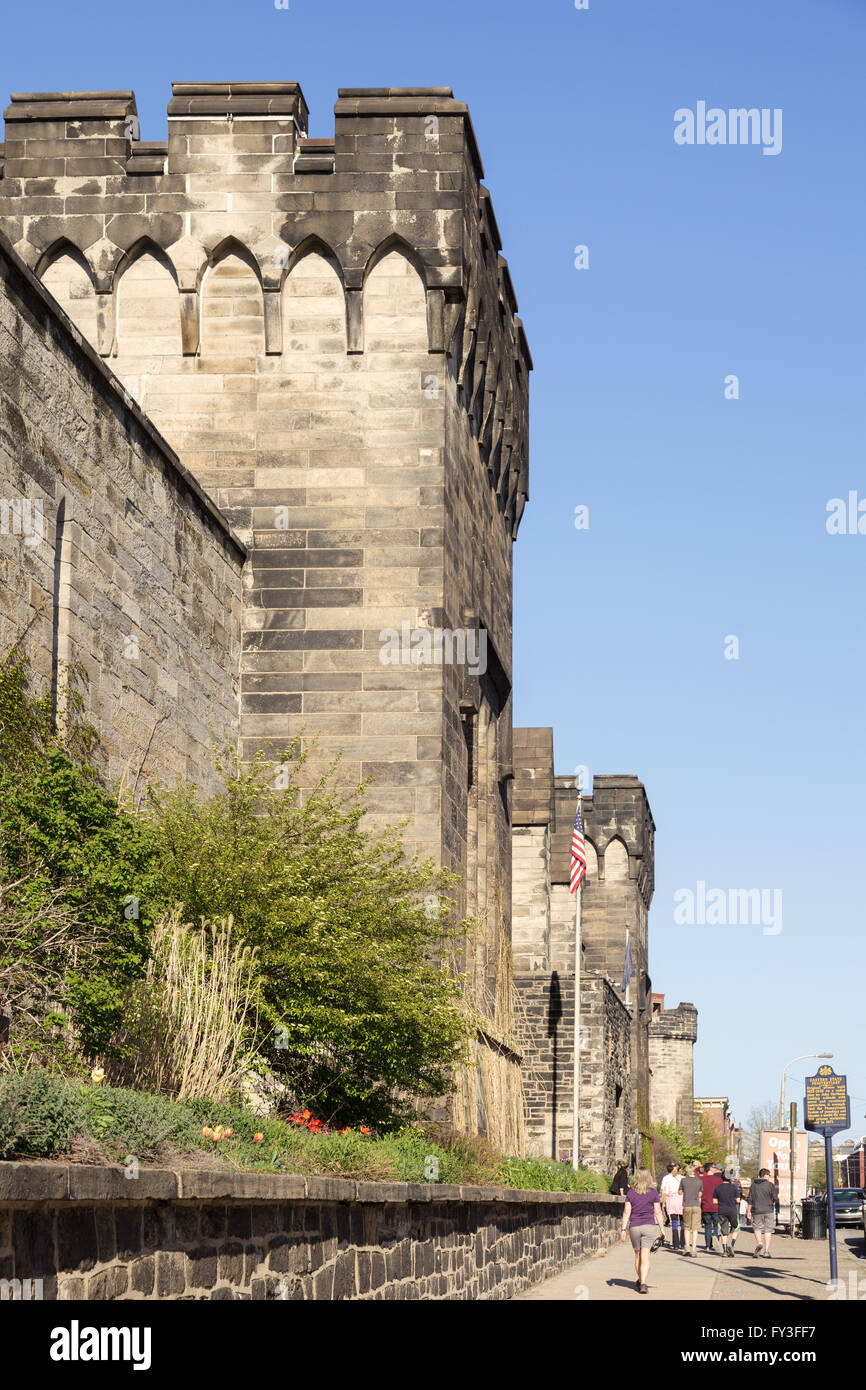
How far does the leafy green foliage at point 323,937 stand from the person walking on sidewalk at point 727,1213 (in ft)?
41.2

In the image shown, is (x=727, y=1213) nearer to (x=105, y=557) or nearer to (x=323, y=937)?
(x=323, y=937)

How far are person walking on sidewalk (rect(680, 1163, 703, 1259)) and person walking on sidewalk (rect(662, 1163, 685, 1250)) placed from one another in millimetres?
351

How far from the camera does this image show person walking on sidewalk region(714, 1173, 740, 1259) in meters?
27.7

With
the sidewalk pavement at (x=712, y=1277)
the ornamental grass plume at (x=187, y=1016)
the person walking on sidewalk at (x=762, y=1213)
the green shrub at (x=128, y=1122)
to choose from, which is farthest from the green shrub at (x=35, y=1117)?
the person walking on sidewalk at (x=762, y=1213)

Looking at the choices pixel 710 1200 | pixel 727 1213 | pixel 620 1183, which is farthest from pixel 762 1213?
pixel 620 1183

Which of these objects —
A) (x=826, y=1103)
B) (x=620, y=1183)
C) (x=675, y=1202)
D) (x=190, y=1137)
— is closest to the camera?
(x=190, y=1137)

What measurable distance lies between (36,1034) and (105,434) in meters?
7.45

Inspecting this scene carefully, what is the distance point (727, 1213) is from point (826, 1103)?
325 inches

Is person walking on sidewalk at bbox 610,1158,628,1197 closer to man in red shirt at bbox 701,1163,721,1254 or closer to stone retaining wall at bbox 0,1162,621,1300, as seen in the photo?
man in red shirt at bbox 701,1163,721,1254

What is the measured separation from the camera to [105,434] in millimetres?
Result: 16578

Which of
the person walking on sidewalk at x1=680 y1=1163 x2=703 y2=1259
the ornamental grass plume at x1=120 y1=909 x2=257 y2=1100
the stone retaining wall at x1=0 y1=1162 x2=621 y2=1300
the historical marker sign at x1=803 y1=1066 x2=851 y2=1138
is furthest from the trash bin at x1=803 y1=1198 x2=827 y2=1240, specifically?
the ornamental grass plume at x1=120 y1=909 x2=257 y2=1100

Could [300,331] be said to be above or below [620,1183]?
above

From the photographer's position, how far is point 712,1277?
73.2 ft
